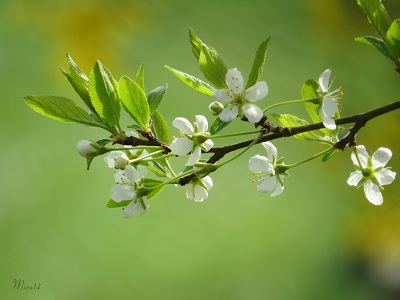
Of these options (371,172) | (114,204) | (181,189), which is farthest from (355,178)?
(181,189)

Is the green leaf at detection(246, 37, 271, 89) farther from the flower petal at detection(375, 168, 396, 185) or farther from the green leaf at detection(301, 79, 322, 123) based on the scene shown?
the flower petal at detection(375, 168, 396, 185)

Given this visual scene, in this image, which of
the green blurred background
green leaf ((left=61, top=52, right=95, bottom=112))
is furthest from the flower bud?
the green blurred background

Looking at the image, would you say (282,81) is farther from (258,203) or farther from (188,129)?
(188,129)

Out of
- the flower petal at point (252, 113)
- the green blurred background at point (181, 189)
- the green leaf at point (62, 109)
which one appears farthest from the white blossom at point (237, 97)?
the green blurred background at point (181, 189)

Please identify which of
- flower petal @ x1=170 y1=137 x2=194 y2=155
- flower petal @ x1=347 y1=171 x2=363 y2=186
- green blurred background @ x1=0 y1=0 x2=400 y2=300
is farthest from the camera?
green blurred background @ x1=0 y1=0 x2=400 y2=300

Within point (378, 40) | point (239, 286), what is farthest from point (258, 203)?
point (378, 40)
